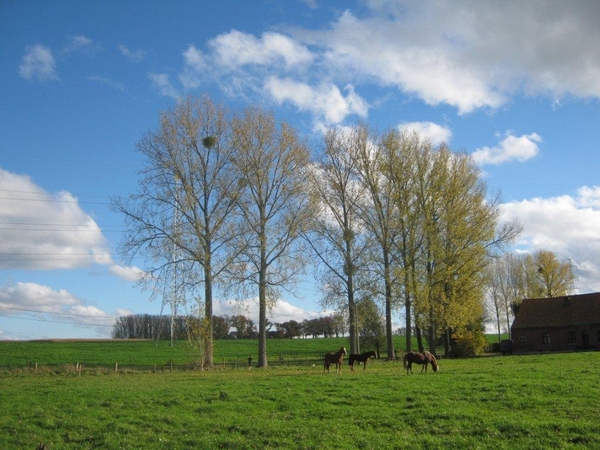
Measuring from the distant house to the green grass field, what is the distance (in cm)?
4204

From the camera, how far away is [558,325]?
194 feet

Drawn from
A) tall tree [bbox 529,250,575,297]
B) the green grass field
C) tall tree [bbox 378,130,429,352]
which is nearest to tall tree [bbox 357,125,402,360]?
tall tree [bbox 378,130,429,352]

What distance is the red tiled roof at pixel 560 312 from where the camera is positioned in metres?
58.3

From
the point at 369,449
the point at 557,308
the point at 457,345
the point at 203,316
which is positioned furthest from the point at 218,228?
the point at 557,308

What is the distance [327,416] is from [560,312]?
53.5 metres

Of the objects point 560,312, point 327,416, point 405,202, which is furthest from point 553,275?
point 327,416

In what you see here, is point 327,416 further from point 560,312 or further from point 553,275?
point 553,275

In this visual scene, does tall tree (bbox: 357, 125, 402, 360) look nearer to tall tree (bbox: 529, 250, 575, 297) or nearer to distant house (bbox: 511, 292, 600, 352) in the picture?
distant house (bbox: 511, 292, 600, 352)

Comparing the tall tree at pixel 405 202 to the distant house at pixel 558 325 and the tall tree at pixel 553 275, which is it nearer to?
the distant house at pixel 558 325

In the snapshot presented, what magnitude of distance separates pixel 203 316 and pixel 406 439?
27097 millimetres

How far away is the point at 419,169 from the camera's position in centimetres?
4356

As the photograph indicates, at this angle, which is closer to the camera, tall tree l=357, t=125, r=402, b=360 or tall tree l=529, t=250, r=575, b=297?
tall tree l=357, t=125, r=402, b=360

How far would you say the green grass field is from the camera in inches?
480

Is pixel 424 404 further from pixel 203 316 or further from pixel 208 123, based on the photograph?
pixel 208 123
